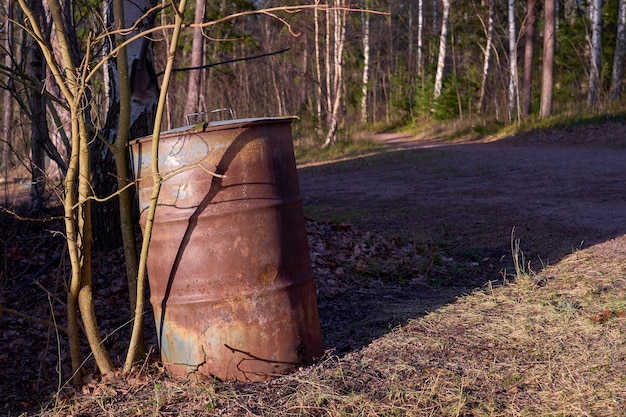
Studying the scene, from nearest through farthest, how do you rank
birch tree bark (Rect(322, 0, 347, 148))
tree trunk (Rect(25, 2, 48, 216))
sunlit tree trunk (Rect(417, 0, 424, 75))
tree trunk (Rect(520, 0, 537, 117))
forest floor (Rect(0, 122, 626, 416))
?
forest floor (Rect(0, 122, 626, 416)), tree trunk (Rect(25, 2, 48, 216)), birch tree bark (Rect(322, 0, 347, 148)), tree trunk (Rect(520, 0, 537, 117)), sunlit tree trunk (Rect(417, 0, 424, 75))

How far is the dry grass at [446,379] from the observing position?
3346 millimetres

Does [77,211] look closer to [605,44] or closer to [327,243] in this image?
[327,243]

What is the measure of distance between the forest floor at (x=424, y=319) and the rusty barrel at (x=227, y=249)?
0.58ft

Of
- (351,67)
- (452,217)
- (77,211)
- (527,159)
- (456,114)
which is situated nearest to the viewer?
(77,211)

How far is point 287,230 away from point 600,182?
8.08 meters

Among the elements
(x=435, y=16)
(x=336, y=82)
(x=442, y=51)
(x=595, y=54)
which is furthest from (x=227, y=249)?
(x=435, y=16)

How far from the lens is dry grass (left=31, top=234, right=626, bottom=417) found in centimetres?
335

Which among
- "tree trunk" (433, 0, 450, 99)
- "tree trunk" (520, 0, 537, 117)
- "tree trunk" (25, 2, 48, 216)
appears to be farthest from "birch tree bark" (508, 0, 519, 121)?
"tree trunk" (25, 2, 48, 216)

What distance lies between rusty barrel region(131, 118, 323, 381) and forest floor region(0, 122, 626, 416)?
18 cm

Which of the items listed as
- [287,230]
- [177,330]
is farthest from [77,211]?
[287,230]

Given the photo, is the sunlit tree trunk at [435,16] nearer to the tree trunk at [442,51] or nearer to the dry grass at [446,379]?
the tree trunk at [442,51]

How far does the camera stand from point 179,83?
27.6 metres

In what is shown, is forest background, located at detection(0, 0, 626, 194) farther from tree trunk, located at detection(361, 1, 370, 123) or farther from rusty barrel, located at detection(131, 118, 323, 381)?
rusty barrel, located at detection(131, 118, 323, 381)

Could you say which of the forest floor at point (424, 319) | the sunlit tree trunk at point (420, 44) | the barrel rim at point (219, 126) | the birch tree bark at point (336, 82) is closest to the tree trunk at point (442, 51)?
the sunlit tree trunk at point (420, 44)
